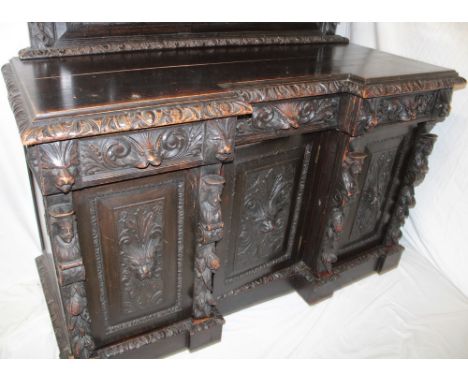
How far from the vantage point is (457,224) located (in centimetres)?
197

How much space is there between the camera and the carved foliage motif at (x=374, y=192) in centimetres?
167

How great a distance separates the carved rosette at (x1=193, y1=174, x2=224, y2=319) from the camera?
1.17 meters

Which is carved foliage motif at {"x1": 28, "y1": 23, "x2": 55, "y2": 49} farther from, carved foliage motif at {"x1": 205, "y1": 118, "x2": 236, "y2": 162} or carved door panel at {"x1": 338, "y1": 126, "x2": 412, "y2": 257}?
carved door panel at {"x1": 338, "y1": 126, "x2": 412, "y2": 257}

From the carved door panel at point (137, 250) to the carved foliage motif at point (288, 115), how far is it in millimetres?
241

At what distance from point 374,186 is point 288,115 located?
682 millimetres

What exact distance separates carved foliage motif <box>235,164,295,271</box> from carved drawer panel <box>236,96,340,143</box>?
0.17 meters

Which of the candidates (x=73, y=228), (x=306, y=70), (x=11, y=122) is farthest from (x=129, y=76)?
(x=11, y=122)

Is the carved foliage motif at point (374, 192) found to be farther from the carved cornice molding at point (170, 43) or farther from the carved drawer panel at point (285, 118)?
the carved cornice molding at point (170, 43)

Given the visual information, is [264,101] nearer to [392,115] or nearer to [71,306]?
[392,115]

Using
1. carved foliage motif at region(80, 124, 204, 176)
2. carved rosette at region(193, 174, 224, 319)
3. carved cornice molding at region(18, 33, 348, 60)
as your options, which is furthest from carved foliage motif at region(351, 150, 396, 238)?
carved foliage motif at region(80, 124, 204, 176)

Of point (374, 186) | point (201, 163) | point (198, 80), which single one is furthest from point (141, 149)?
point (374, 186)

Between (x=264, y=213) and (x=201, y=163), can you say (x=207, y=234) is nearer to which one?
(x=201, y=163)

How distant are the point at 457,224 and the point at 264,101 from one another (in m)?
1.37

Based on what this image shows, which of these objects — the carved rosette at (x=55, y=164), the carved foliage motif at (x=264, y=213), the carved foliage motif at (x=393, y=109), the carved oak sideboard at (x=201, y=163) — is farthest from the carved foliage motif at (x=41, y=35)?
the carved foliage motif at (x=393, y=109)
